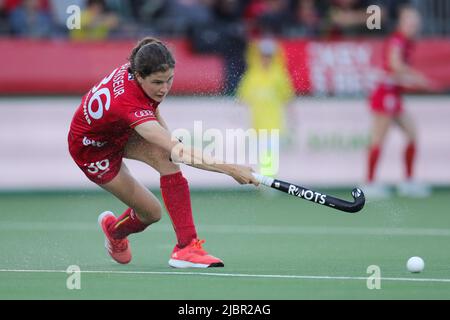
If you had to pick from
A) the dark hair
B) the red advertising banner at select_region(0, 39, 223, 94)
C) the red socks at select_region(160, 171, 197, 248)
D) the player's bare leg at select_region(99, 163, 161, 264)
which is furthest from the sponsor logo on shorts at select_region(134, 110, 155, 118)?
the red advertising banner at select_region(0, 39, 223, 94)

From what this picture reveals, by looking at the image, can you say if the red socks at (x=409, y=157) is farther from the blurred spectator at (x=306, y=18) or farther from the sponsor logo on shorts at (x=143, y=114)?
the sponsor logo on shorts at (x=143, y=114)

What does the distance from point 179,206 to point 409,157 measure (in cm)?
655

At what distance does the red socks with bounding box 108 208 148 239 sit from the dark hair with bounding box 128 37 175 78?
1128mm

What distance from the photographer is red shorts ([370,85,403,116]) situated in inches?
521

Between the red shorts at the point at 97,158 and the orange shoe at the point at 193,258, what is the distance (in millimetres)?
661

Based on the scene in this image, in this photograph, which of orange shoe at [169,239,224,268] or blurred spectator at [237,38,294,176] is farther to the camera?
blurred spectator at [237,38,294,176]

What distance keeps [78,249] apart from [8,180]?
5.11 m

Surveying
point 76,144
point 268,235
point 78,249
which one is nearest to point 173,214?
point 76,144

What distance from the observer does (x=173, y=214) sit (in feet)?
24.0

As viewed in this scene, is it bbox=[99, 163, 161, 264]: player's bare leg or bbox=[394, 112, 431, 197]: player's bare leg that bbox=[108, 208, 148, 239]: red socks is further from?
bbox=[394, 112, 431, 197]: player's bare leg

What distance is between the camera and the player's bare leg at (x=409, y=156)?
1326cm

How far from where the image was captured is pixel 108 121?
706 cm

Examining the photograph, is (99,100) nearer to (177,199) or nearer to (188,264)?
(177,199)

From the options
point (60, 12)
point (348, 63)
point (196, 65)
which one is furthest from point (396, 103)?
point (60, 12)
